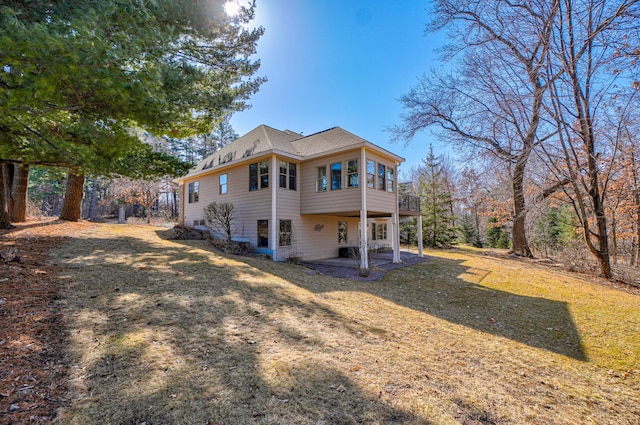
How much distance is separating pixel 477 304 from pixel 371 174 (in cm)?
622

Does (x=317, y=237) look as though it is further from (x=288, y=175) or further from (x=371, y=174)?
(x=371, y=174)

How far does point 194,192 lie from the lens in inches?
648

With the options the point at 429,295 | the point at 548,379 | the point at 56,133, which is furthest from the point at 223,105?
the point at 548,379

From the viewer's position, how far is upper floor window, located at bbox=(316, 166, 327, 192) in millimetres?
12120

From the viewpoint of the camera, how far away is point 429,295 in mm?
7914

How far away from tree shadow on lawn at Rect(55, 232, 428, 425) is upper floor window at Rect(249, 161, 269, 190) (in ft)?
22.3

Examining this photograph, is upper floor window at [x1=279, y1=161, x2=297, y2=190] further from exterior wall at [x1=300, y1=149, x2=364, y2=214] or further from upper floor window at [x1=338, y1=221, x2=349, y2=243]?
upper floor window at [x1=338, y1=221, x2=349, y2=243]

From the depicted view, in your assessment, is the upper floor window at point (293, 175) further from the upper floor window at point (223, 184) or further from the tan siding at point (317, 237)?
the upper floor window at point (223, 184)

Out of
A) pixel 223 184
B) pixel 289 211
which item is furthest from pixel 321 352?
pixel 223 184

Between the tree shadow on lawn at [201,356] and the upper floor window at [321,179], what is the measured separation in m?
6.69

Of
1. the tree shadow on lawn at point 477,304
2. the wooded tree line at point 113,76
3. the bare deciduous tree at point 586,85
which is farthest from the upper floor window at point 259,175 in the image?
the bare deciduous tree at point 586,85

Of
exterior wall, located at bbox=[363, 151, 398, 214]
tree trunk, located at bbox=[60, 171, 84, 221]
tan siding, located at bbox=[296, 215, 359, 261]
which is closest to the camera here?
exterior wall, located at bbox=[363, 151, 398, 214]

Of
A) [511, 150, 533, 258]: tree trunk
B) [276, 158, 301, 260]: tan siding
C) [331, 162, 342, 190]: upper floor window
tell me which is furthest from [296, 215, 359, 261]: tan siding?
[511, 150, 533, 258]: tree trunk

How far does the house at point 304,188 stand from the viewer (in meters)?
11.3
